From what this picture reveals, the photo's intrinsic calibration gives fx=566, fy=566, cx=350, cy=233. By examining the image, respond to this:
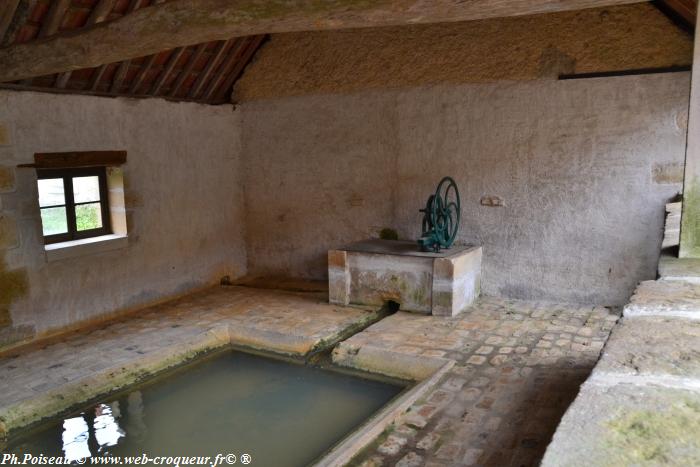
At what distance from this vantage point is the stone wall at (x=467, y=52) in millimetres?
4992

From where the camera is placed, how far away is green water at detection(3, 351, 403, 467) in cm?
337

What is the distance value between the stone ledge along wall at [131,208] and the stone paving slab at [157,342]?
33 cm

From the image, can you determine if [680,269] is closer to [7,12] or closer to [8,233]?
[7,12]

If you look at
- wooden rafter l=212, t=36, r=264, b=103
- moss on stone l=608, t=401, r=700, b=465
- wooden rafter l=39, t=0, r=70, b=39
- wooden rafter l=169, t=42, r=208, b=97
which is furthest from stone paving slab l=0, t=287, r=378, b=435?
moss on stone l=608, t=401, r=700, b=465

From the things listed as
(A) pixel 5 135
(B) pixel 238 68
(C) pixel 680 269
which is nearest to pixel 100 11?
(A) pixel 5 135

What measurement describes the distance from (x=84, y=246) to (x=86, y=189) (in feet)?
2.03

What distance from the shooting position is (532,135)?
18.2ft

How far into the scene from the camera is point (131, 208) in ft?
19.1

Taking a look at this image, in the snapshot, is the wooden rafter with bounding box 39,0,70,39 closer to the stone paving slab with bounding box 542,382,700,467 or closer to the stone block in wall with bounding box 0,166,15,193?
the stone block in wall with bounding box 0,166,15,193

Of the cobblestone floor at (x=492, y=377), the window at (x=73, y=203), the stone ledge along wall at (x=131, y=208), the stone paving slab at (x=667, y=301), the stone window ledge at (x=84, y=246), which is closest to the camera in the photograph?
the stone paving slab at (x=667, y=301)

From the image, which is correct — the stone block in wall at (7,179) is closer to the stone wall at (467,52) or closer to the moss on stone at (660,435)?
the stone wall at (467,52)

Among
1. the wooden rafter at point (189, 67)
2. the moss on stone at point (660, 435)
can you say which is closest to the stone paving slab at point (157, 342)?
the wooden rafter at point (189, 67)

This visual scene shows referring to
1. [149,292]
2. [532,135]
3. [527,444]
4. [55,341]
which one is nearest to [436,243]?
[532,135]

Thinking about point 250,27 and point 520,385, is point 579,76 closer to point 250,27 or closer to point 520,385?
point 520,385
